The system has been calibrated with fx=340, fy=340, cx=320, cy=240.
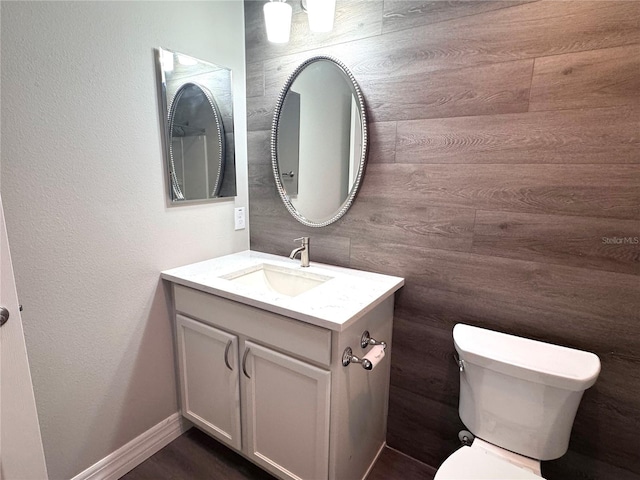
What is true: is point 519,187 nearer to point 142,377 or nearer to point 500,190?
point 500,190

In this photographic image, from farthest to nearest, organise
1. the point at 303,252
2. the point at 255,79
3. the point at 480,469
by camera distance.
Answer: the point at 255,79 → the point at 303,252 → the point at 480,469

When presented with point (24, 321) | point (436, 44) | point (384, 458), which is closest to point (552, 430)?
point (384, 458)

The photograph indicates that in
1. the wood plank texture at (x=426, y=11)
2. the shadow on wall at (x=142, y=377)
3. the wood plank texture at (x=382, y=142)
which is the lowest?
the shadow on wall at (x=142, y=377)

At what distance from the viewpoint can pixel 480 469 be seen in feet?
3.47

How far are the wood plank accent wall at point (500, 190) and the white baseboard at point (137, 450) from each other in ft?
3.70

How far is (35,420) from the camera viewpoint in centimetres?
105

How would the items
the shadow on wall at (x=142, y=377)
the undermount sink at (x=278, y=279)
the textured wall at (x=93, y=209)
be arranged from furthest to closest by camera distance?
the undermount sink at (x=278, y=279) → the shadow on wall at (x=142, y=377) → the textured wall at (x=93, y=209)

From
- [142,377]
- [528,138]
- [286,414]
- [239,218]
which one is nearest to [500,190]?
[528,138]

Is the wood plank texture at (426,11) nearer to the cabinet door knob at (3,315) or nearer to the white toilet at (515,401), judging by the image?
the white toilet at (515,401)

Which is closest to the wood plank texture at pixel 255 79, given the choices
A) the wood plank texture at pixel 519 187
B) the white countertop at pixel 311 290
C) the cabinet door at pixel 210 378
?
the wood plank texture at pixel 519 187

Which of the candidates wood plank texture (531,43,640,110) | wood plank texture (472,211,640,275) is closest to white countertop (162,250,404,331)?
wood plank texture (472,211,640,275)

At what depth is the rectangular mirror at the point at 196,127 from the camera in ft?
4.98

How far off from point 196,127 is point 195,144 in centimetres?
8

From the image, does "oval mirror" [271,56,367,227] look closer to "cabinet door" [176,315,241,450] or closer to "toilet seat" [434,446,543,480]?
"cabinet door" [176,315,241,450]
